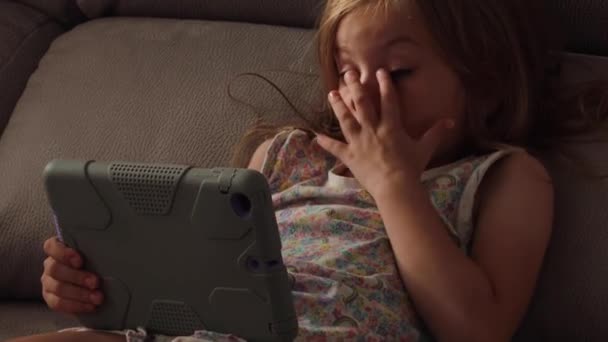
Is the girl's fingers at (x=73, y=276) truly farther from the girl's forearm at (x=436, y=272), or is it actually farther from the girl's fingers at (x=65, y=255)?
the girl's forearm at (x=436, y=272)

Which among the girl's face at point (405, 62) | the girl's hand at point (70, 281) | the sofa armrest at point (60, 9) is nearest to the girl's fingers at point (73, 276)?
the girl's hand at point (70, 281)

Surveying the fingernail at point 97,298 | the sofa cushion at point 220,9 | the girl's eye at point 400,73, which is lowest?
the fingernail at point 97,298

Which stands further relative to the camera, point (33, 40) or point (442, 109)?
point (33, 40)

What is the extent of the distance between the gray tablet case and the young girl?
0.13 feet

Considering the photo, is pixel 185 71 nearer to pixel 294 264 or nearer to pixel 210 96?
pixel 210 96

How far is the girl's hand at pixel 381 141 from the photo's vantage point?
1123 mm

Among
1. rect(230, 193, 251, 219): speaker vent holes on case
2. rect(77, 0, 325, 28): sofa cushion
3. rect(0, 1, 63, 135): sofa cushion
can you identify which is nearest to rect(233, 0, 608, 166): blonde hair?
rect(77, 0, 325, 28): sofa cushion

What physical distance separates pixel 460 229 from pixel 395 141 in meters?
0.13

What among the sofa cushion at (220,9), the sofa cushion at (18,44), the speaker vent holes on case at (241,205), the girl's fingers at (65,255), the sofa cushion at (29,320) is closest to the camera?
the speaker vent holes on case at (241,205)

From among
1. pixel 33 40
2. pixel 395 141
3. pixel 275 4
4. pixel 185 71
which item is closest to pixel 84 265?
pixel 395 141

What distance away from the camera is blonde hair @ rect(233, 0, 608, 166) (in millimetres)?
1188

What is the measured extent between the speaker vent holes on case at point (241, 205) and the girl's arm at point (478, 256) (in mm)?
254

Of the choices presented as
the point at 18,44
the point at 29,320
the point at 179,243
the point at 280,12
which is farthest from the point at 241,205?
the point at 18,44

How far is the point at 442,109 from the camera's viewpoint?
3.91ft
